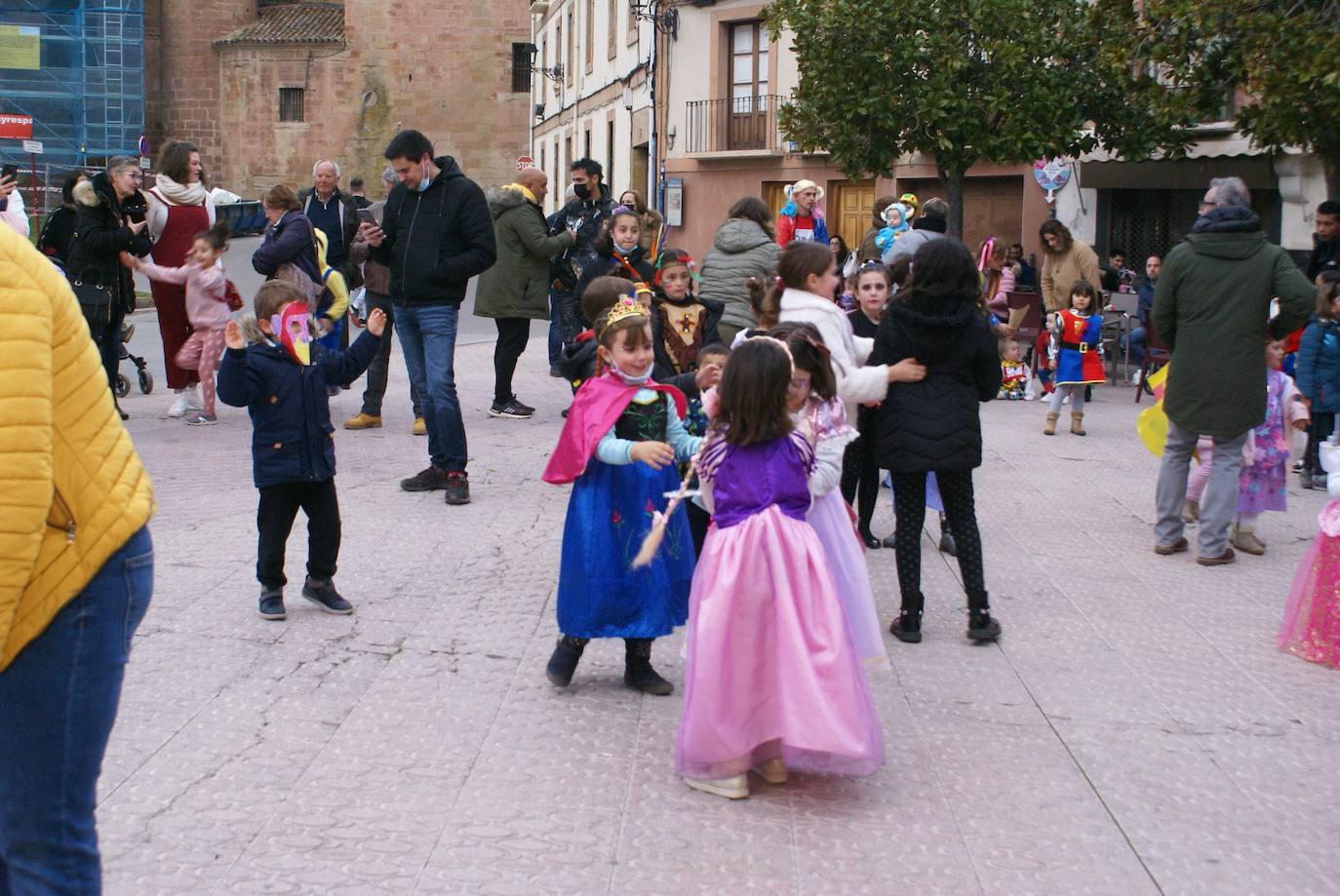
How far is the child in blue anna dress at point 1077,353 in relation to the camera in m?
11.6

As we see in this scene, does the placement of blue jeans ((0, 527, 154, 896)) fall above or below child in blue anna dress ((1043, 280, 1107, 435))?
below

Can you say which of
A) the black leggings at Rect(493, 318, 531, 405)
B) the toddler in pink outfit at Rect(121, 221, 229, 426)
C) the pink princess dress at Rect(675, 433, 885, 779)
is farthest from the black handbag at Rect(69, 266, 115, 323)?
the pink princess dress at Rect(675, 433, 885, 779)

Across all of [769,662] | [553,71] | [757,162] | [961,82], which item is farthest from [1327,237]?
[553,71]

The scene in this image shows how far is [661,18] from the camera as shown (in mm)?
31391

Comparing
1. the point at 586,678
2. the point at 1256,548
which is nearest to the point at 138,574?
the point at 586,678

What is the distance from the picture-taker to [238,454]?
396 inches

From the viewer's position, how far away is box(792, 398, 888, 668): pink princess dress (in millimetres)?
4996

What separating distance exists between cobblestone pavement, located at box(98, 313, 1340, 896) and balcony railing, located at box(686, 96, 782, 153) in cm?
2291

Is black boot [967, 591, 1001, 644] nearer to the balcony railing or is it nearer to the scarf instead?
the scarf

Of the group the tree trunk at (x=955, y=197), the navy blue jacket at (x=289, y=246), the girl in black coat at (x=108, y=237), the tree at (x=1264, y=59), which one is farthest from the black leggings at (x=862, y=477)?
the tree trunk at (x=955, y=197)

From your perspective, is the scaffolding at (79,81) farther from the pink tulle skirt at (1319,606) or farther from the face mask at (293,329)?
the pink tulle skirt at (1319,606)

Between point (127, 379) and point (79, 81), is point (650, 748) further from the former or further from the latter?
point (79, 81)

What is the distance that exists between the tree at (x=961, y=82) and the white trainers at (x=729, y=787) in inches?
556

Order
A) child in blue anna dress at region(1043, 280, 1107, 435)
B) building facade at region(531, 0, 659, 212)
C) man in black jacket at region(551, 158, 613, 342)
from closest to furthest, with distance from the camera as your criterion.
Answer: child in blue anna dress at region(1043, 280, 1107, 435) < man in black jacket at region(551, 158, 613, 342) < building facade at region(531, 0, 659, 212)
